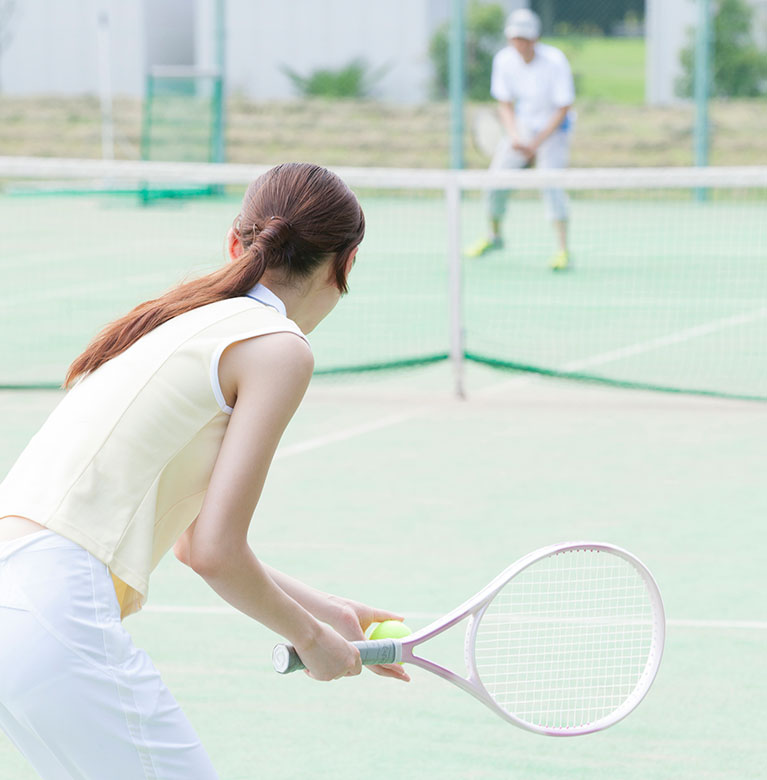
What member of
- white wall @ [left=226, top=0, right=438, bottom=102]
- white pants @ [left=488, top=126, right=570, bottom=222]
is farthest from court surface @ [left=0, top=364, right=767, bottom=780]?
white wall @ [left=226, top=0, right=438, bottom=102]

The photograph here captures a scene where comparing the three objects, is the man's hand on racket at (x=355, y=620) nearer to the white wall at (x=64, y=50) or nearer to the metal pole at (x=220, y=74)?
the metal pole at (x=220, y=74)

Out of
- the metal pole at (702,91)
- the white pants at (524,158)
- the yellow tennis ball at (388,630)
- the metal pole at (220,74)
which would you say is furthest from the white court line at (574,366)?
the metal pole at (220,74)

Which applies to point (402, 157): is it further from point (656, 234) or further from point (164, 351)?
point (164, 351)

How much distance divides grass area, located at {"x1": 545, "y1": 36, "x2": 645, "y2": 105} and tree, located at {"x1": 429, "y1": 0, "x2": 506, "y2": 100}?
763 millimetres

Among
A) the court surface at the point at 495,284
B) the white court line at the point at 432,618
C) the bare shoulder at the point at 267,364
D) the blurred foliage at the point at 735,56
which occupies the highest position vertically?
the blurred foliage at the point at 735,56

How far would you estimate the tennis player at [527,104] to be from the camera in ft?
39.2

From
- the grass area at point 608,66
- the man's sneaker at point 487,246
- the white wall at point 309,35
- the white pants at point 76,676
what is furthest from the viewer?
the white wall at point 309,35

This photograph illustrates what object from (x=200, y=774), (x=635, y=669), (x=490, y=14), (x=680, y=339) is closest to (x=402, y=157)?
(x=490, y=14)

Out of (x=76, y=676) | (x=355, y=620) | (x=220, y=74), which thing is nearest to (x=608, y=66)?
(x=220, y=74)

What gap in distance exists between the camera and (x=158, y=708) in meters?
1.98

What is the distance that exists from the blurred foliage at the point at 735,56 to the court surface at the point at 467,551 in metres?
10.7

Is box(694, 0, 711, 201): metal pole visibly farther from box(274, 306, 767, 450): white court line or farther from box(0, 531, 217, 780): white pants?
box(0, 531, 217, 780): white pants

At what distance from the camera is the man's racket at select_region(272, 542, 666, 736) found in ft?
8.09

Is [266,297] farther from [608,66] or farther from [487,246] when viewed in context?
[608,66]
